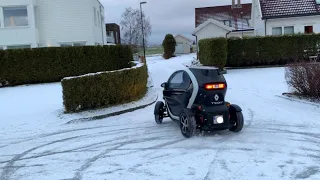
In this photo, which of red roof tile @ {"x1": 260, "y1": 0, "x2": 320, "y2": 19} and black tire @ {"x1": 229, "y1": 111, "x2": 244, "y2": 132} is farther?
red roof tile @ {"x1": 260, "y1": 0, "x2": 320, "y2": 19}

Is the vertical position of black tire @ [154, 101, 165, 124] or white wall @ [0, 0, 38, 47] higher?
white wall @ [0, 0, 38, 47]

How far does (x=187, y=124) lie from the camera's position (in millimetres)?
7305

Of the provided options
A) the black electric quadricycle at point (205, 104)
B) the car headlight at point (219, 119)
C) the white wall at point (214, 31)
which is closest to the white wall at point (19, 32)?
the white wall at point (214, 31)

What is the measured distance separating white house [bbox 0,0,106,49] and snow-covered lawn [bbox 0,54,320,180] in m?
16.4

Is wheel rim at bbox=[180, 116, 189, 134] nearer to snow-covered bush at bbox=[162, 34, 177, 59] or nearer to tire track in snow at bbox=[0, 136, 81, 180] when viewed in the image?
tire track in snow at bbox=[0, 136, 81, 180]

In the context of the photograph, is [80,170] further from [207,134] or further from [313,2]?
[313,2]

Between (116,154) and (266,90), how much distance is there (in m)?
8.80

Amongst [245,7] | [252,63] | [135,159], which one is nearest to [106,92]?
[135,159]

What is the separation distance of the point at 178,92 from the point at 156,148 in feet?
5.41

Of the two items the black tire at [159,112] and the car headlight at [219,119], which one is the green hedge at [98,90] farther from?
the car headlight at [219,119]

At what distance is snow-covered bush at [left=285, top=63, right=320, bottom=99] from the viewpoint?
10.6m

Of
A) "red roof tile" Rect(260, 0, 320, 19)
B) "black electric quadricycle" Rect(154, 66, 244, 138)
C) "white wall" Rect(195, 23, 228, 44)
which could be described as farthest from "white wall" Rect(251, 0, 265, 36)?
"black electric quadricycle" Rect(154, 66, 244, 138)

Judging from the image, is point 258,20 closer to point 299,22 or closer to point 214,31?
point 214,31

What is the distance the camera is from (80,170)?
5762mm
